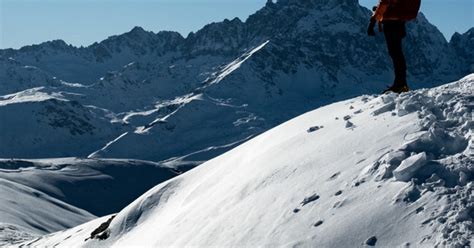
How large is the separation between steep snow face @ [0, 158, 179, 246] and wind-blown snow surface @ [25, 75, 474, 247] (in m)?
59.8

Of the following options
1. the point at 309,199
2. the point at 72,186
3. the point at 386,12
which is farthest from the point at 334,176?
the point at 72,186

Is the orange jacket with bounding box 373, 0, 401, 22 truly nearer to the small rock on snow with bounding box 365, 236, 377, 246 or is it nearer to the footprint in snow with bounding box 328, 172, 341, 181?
the footprint in snow with bounding box 328, 172, 341, 181

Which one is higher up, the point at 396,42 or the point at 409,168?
the point at 396,42

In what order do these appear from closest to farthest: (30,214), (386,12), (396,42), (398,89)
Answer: (386,12)
(396,42)
(398,89)
(30,214)

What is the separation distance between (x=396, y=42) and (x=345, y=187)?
6.15 m

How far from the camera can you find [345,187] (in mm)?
10797

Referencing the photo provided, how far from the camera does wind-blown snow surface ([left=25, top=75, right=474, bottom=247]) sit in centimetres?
943

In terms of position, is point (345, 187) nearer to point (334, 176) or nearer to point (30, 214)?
point (334, 176)

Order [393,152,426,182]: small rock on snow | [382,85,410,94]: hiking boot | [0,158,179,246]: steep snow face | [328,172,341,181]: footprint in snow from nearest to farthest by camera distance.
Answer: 1. [393,152,426,182]: small rock on snow
2. [328,172,341,181]: footprint in snow
3. [382,85,410,94]: hiking boot
4. [0,158,179,246]: steep snow face

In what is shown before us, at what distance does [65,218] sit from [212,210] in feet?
237

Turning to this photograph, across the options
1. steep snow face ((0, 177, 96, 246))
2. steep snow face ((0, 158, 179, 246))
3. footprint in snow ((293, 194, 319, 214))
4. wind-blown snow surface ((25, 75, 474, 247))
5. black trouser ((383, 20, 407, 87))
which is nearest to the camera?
wind-blown snow surface ((25, 75, 474, 247))

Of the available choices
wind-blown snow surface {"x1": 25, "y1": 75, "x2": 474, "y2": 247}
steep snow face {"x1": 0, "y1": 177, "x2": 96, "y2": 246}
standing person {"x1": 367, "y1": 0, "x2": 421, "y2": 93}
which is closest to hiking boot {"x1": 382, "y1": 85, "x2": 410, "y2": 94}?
standing person {"x1": 367, "y1": 0, "x2": 421, "y2": 93}

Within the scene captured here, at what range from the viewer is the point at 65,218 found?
81875 mm

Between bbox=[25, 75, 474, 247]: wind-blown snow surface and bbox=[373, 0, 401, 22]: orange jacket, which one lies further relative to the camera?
bbox=[373, 0, 401, 22]: orange jacket
